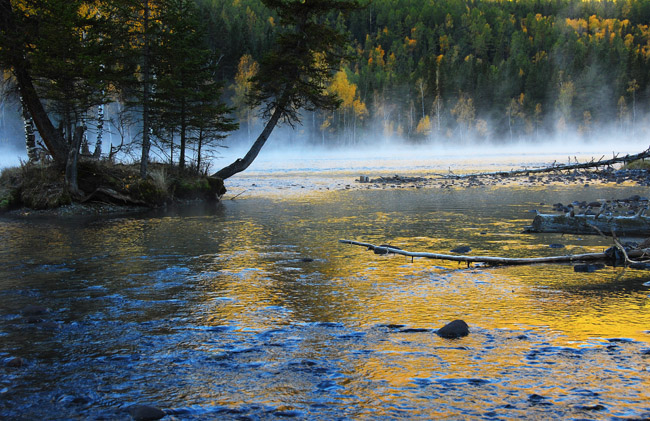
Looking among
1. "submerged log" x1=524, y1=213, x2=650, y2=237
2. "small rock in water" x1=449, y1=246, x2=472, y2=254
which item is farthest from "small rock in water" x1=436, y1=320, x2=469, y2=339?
"submerged log" x1=524, y1=213, x2=650, y2=237

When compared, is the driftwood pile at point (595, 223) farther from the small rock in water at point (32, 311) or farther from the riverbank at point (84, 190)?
the riverbank at point (84, 190)

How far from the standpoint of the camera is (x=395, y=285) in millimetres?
7863

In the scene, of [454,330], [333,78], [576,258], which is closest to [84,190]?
[576,258]

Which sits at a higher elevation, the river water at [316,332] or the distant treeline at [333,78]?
the distant treeline at [333,78]

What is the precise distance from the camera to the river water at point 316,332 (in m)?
4.26

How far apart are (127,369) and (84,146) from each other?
1966cm

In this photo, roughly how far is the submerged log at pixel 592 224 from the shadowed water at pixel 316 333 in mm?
446

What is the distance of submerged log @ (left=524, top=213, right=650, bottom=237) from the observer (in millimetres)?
11047

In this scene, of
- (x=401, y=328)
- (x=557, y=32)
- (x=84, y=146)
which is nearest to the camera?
(x=401, y=328)

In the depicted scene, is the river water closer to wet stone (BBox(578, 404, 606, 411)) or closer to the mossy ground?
wet stone (BBox(578, 404, 606, 411))

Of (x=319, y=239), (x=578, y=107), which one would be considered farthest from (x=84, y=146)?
(x=578, y=107)

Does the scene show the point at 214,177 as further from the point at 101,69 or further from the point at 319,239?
the point at 319,239

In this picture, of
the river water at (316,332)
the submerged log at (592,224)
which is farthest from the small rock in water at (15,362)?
the submerged log at (592,224)

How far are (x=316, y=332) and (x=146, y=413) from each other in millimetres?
2197
